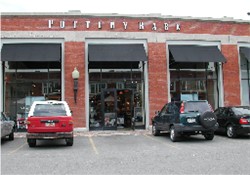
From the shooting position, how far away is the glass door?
2142cm

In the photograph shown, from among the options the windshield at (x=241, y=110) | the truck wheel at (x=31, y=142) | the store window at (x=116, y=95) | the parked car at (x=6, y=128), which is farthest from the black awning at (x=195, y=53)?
the truck wheel at (x=31, y=142)

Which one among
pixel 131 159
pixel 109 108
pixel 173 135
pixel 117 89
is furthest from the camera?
pixel 117 89

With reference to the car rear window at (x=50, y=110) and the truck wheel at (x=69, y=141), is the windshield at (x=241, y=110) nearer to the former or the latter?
the truck wheel at (x=69, y=141)

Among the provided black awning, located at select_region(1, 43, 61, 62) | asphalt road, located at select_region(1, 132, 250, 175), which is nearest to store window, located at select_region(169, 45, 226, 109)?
black awning, located at select_region(1, 43, 61, 62)

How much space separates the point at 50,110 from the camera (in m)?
13.8

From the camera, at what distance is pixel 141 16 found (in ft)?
72.2

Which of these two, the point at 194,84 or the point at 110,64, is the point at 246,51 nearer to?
the point at 194,84

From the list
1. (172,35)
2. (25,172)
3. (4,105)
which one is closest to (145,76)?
(172,35)

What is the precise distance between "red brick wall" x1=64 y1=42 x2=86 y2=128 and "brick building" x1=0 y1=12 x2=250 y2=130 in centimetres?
6

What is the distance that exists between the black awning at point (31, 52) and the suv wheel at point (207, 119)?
9.44 metres

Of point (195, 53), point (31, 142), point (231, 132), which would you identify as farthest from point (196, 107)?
point (195, 53)

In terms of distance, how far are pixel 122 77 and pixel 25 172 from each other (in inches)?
538

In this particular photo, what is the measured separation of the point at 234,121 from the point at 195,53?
710 centimetres

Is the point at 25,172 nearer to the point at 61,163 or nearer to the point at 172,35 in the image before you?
the point at 61,163
